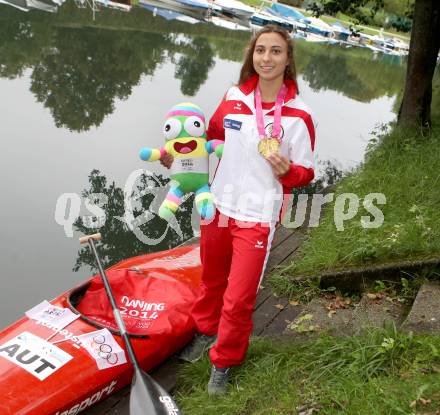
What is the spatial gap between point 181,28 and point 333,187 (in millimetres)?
18598

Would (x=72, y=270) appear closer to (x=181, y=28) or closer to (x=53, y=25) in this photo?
(x=53, y=25)

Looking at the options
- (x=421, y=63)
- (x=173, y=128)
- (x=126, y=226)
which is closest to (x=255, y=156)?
(x=173, y=128)

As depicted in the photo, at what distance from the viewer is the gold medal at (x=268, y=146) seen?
2242 millimetres

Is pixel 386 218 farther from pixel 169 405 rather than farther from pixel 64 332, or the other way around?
pixel 64 332

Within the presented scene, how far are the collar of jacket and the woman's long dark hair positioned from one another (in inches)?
0.9

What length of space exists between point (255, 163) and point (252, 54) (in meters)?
0.54

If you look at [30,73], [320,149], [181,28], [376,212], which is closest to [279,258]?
[376,212]

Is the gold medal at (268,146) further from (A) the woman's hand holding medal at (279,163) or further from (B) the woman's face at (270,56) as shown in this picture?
(B) the woman's face at (270,56)

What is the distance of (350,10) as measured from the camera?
308 inches

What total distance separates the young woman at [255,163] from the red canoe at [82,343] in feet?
1.88

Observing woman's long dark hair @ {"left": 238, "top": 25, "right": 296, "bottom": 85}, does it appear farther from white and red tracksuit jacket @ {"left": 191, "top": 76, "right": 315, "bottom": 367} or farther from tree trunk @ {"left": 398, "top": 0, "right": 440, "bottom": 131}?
tree trunk @ {"left": 398, "top": 0, "right": 440, "bottom": 131}

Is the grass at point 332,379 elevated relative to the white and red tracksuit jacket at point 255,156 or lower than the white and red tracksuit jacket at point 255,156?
lower

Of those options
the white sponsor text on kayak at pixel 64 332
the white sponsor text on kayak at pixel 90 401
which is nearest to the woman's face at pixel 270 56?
the white sponsor text on kayak at pixel 64 332

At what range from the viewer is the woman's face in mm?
2305
